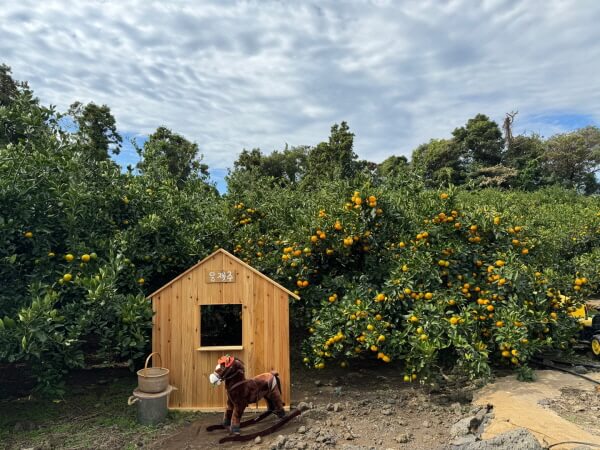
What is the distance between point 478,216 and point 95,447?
17.8ft

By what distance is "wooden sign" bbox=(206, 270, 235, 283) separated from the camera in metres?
4.88

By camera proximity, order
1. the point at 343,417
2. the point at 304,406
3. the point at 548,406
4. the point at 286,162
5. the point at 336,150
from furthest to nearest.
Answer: the point at 286,162 < the point at 336,150 < the point at 304,406 < the point at 343,417 < the point at 548,406

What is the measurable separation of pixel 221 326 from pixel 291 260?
176 centimetres

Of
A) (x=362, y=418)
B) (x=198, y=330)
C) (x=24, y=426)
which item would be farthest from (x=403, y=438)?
(x=24, y=426)

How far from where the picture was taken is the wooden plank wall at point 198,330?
4844mm

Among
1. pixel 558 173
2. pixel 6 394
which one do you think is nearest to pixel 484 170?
pixel 558 173

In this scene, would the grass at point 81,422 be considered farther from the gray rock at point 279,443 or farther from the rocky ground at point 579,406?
the rocky ground at point 579,406

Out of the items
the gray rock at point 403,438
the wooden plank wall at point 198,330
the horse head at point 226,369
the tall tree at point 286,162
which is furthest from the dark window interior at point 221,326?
the tall tree at point 286,162

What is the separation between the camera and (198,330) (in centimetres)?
488

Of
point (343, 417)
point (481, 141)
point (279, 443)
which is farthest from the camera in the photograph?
point (481, 141)

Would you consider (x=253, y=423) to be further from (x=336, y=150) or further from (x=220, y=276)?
(x=336, y=150)

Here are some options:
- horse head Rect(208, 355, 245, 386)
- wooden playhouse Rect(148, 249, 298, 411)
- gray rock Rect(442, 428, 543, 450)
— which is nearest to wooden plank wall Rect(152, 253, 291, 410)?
wooden playhouse Rect(148, 249, 298, 411)

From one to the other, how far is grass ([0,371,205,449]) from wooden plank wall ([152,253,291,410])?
1.01ft

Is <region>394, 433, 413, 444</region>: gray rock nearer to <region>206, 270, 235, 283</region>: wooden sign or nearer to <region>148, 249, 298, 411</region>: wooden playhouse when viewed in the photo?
<region>148, 249, 298, 411</region>: wooden playhouse
